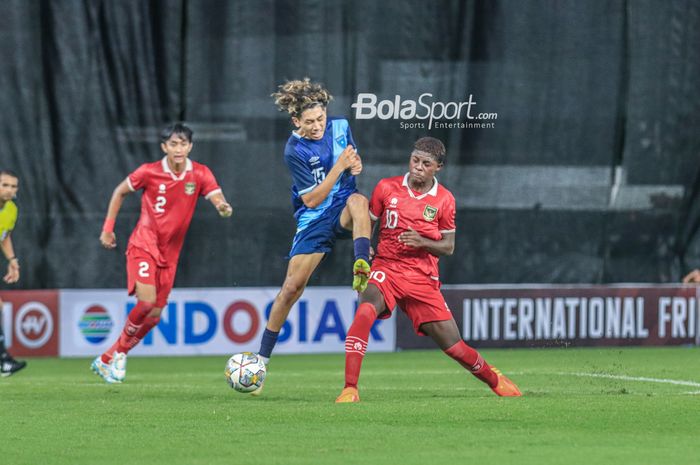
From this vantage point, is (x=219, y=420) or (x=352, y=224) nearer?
(x=219, y=420)

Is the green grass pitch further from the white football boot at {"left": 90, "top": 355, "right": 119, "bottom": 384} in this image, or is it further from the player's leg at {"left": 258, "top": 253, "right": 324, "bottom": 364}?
the player's leg at {"left": 258, "top": 253, "right": 324, "bottom": 364}

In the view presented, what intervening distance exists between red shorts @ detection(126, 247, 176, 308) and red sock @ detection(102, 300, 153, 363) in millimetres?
206

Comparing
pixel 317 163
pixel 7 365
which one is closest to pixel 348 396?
pixel 317 163

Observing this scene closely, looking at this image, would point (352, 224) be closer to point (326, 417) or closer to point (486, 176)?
point (326, 417)

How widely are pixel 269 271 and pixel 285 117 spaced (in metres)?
1.59

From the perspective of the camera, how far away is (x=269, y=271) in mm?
14266

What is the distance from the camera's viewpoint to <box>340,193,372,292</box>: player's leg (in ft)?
26.1

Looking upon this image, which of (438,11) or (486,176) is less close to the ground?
(438,11)

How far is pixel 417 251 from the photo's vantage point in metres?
8.47

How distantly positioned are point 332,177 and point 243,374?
4.46 ft

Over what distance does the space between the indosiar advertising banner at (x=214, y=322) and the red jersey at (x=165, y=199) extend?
2844 mm

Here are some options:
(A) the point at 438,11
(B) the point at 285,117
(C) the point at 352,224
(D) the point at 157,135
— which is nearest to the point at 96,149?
(D) the point at 157,135

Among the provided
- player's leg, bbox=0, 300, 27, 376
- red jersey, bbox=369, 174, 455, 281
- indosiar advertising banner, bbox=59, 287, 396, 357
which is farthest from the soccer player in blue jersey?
indosiar advertising banner, bbox=59, 287, 396, 357

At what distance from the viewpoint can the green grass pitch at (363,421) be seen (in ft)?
20.0
